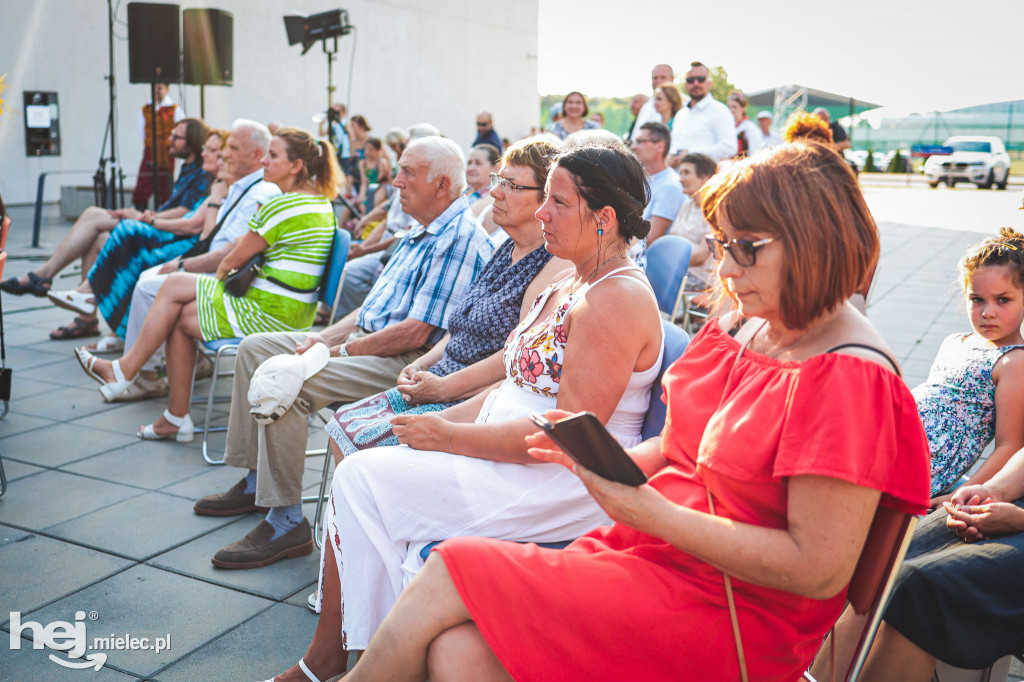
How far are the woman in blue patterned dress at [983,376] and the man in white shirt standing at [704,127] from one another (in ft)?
16.5

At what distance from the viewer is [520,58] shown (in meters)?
24.4

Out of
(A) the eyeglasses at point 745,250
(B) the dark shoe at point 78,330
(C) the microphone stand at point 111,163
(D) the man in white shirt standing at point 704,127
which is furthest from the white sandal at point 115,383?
(C) the microphone stand at point 111,163

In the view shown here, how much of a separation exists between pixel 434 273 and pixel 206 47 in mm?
7770

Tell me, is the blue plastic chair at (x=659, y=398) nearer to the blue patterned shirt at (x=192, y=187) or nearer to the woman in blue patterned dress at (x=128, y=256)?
the woman in blue patterned dress at (x=128, y=256)

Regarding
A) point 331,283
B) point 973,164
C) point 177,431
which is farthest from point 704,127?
point 973,164

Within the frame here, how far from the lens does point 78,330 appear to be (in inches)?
236

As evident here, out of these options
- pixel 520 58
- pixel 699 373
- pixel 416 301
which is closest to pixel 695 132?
pixel 416 301

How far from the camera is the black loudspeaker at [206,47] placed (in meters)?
9.41

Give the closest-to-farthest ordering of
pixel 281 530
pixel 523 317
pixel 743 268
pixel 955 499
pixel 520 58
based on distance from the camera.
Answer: pixel 743 268 → pixel 955 499 → pixel 523 317 → pixel 281 530 → pixel 520 58

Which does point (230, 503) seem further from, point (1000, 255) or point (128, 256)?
point (1000, 255)

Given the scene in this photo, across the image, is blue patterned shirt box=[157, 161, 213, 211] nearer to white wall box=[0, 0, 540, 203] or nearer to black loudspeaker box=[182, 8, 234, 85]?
white wall box=[0, 0, 540, 203]

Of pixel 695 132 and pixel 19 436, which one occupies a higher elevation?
pixel 695 132

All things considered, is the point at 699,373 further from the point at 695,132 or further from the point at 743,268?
the point at 695,132

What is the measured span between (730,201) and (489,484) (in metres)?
0.91
